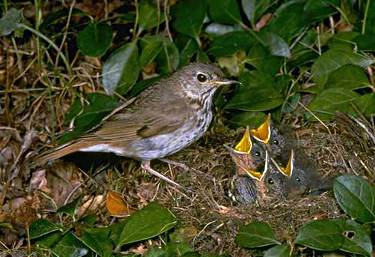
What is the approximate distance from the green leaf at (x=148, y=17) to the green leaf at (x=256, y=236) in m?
2.47

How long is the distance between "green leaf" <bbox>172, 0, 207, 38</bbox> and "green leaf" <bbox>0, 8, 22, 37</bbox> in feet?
4.19

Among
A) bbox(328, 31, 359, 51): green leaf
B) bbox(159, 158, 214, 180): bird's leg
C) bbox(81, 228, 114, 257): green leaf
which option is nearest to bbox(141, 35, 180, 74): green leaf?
bbox(159, 158, 214, 180): bird's leg

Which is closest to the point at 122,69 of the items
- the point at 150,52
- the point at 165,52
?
the point at 150,52

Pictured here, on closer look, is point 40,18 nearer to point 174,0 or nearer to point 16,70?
point 16,70

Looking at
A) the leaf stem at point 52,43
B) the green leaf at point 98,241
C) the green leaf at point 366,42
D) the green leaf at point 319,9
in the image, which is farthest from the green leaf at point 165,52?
the green leaf at point 98,241

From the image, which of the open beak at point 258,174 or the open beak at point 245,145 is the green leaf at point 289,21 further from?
the open beak at point 258,174

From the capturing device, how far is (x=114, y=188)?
6.52m

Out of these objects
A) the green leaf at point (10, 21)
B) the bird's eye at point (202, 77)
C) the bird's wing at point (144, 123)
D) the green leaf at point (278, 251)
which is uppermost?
the green leaf at point (10, 21)

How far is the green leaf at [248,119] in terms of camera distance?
673 cm

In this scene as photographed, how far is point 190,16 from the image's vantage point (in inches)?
286

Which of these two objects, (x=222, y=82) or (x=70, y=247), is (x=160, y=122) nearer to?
(x=222, y=82)

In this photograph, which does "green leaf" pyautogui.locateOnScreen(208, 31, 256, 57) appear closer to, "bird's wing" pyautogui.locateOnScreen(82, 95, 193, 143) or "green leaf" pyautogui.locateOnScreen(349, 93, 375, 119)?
"bird's wing" pyautogui.locateOnScreen(82, 95, 193, 143)

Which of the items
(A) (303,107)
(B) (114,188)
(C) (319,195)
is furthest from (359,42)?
Result: (B) (114,188)

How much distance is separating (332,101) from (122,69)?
5.51 ft
